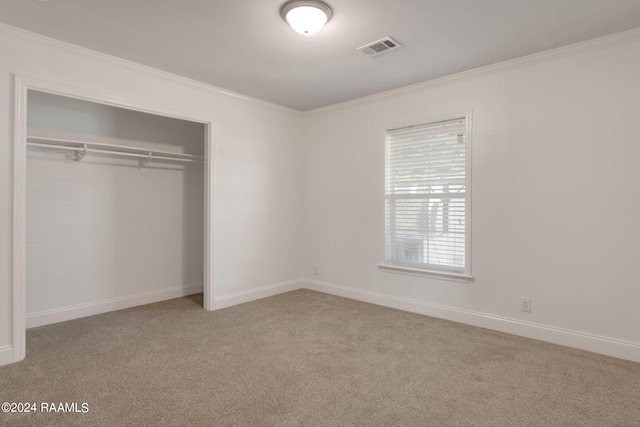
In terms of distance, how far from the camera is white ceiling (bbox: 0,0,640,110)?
7.97ft

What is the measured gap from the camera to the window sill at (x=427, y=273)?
11.9ft

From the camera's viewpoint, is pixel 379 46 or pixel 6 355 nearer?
pixel 6 355

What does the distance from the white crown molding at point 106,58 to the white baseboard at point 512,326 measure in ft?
9.56

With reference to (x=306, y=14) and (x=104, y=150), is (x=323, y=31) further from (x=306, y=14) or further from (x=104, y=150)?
(x=104, y=150)

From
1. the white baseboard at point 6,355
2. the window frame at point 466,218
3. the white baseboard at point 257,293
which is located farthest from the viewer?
the white baseboard at point 257,293

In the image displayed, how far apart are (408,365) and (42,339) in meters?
3.22

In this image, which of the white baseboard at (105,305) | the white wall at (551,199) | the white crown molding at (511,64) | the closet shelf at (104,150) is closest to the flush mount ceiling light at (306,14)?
the white crown molding at (511,64)

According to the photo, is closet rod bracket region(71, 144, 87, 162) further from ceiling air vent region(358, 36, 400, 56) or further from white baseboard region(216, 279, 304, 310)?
ceiling air vent region(358, 36, 400, 56)

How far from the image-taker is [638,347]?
2.74 m

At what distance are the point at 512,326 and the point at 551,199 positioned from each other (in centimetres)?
124

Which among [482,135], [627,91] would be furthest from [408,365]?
[627,91]

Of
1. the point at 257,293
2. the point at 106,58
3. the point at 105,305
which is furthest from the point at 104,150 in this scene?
the point at 257,293

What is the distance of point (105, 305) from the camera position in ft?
13.1

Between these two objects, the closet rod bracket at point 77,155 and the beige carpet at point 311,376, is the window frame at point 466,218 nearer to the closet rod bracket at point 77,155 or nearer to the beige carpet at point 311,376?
the beige carpet at point 311,376
